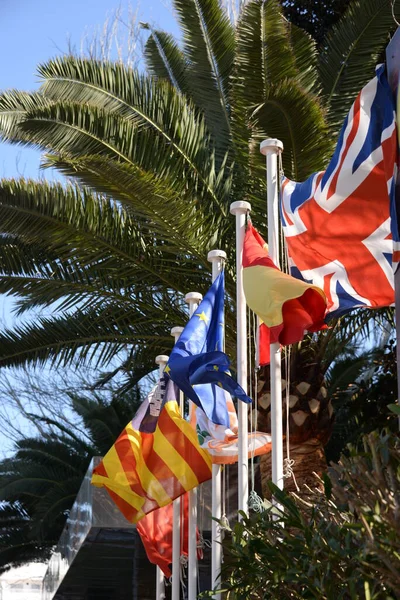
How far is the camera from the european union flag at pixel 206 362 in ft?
26.4

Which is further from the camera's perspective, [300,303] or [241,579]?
[300,303]

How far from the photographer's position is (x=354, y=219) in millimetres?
7625

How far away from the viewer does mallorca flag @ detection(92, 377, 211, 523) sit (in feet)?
34.0

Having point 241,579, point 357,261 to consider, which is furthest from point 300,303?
point 241,579

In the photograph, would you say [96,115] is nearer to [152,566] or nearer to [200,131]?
[200,131]

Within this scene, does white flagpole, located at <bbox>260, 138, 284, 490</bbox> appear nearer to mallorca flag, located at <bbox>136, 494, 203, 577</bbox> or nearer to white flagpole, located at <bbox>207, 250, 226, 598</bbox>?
white flagpole, located at <bbox>207, 250, 226, 598</bbox>

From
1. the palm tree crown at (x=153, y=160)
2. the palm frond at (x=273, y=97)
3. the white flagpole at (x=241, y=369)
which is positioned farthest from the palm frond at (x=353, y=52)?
the white flagpole at (x=241, y=369)

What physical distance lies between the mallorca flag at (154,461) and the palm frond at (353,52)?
444 cm

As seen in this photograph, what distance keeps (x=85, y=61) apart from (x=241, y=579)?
360 inches

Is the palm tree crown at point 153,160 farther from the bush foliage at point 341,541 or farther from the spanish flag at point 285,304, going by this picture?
the bush foliage at point 341,541

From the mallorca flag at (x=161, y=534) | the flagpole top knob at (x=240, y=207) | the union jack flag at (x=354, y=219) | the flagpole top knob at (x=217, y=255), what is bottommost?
the mallorca flag at (x=161, y=534)

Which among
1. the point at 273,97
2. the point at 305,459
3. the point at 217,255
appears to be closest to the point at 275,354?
the point at 217,255

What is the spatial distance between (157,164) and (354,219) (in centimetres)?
483

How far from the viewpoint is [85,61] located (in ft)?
41.6
